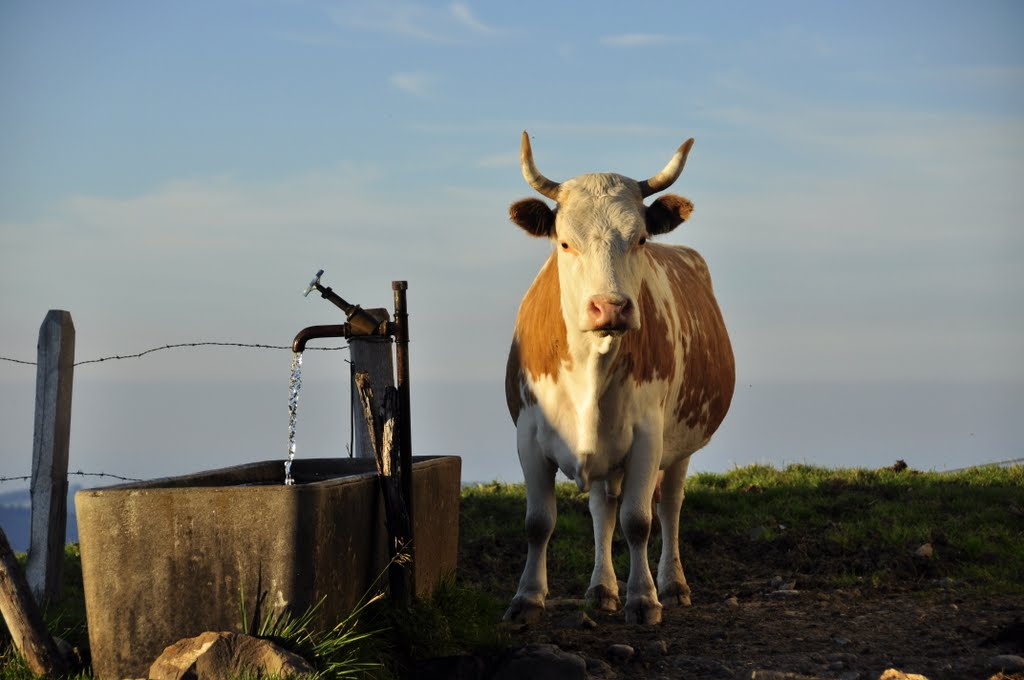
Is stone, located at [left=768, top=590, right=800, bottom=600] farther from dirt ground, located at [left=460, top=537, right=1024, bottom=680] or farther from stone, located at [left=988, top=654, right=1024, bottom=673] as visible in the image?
stone, located at [left=988, top=654, right=1024, bottom=673]

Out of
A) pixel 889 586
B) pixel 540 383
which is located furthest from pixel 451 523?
pixel 889 586

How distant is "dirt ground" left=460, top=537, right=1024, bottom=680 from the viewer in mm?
6211

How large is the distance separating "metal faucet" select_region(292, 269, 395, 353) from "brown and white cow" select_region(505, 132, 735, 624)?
110 centimetres

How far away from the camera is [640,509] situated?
287 inches

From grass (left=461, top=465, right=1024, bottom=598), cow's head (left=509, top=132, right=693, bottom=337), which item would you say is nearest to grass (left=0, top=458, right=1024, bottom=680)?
grass (left=461, top=465, right=1024, bottom=598)

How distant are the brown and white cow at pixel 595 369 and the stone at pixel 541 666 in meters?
1.50

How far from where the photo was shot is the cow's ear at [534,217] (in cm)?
705

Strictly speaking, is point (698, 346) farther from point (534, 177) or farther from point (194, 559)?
point (194, 559)

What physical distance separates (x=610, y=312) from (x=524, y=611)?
6.46 ft

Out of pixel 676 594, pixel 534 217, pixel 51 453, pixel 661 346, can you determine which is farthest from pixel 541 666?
pixel 51 453

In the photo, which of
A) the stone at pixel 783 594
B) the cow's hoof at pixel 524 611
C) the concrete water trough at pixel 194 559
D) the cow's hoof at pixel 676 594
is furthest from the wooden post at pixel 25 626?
the stone at pixel 783 594

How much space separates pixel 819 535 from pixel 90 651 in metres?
6.27

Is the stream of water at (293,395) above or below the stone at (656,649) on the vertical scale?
above

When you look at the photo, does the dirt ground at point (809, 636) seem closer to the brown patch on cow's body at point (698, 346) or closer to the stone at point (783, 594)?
the stone at point (783, 594)
